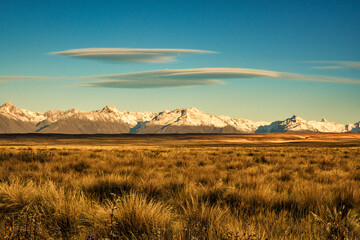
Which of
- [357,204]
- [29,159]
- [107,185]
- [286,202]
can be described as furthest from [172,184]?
[29,159]

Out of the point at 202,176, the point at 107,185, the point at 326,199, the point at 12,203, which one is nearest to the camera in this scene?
the point at 12,203

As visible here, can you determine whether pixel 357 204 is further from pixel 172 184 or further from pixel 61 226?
pixel 61 226

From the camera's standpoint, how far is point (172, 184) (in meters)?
7.64

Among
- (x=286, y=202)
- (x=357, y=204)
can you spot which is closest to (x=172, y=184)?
(x=286, y=202)

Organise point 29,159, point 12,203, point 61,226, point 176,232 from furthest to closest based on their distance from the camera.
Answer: point 29,159, point 12,203, point 61,226, point 176,232

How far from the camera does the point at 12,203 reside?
5246 millimetres

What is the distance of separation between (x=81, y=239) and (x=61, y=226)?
2.58ft

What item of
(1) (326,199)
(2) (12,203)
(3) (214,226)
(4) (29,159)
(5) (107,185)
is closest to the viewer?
(3) (214,226)

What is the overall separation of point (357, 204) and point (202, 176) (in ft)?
14.0

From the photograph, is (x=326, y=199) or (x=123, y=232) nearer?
(x=123, y=232)

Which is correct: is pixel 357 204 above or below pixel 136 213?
below

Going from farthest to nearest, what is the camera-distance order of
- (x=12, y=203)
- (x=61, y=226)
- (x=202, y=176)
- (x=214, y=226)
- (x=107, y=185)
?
(x=202, y=176)
(x=107, y=185)
(x=12, y=203)
(x=61, y=226)
(x=214, y=226)

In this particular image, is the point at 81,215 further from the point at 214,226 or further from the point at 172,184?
the point at 172,184

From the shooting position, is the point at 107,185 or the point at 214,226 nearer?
the point at 214,226
